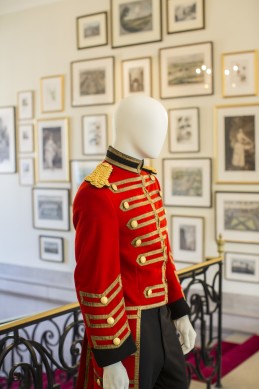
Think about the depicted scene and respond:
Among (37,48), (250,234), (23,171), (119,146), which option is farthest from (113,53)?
(119,146)

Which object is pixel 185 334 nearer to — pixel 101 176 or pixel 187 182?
pixel 101 176

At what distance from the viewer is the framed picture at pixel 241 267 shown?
507 cm

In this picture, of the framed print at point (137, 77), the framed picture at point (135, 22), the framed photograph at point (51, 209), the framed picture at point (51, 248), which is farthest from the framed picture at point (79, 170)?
the framed picture at point (135, 22)

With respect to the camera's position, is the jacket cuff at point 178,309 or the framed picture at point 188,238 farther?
the framed picture at point 188,238

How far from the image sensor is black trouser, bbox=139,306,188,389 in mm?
2051

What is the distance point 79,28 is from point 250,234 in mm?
2998

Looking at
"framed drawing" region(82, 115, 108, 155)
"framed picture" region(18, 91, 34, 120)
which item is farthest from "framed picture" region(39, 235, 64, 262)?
"framed picture" region(18, 91, 34, 120)

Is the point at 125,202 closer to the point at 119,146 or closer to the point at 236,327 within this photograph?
the point at 119,146

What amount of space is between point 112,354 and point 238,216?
11.3ft

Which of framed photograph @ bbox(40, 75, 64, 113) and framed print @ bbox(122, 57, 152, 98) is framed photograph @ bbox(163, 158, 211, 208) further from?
framed photograph @ bbox(40, 75, 64, 113)

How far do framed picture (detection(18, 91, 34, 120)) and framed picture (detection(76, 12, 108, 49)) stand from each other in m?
0.94

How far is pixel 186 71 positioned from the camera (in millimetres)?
5355

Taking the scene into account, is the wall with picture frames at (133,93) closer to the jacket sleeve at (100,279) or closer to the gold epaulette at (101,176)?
the gold epaulette at (101,176)

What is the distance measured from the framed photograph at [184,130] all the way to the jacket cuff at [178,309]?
3191mm
